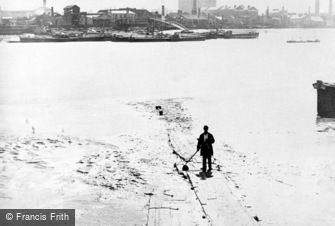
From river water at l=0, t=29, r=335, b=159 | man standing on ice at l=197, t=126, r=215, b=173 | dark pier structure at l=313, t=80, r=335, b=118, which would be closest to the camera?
man standing on ice at l=197, t=126, r=215, b=173

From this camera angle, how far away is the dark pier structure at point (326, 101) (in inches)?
915

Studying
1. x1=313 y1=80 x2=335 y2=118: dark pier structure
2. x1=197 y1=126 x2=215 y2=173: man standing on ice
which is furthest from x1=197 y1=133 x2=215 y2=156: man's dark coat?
x1=313 y1=80 x2=335 y2=118: dark pier structure

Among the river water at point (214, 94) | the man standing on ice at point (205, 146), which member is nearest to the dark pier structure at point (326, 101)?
the river water at point (214, 94)

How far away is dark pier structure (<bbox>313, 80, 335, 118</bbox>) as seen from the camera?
23250 millimetres

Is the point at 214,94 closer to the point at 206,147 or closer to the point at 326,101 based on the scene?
the point at 326,101

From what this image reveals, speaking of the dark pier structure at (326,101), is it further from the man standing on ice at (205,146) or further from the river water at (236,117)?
the man standing on ice at (205,146)

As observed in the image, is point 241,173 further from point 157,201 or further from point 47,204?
point 47,204

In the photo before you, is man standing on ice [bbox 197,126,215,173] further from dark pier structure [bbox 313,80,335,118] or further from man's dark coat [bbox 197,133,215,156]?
dark pier structure [bbox 313,80,335,118]

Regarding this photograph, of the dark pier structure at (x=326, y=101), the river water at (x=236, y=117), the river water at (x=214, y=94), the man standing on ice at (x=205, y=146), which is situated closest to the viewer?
the river water at (x=236, y=117)

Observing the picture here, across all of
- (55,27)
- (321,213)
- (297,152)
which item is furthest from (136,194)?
(55,27)

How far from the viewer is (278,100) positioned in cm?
2919

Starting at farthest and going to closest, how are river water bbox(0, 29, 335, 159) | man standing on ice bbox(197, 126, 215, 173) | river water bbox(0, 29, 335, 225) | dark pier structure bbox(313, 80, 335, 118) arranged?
dark pier structure bbox(313, 80, 335, 118) < river water bbox(0, 29, 335, 159) < man standing on ice bbox(197, 126, 215, 173) < river water bbox(0, 29, 335, 225)

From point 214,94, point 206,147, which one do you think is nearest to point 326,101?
point 214,94

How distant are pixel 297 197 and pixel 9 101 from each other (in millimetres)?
23336
